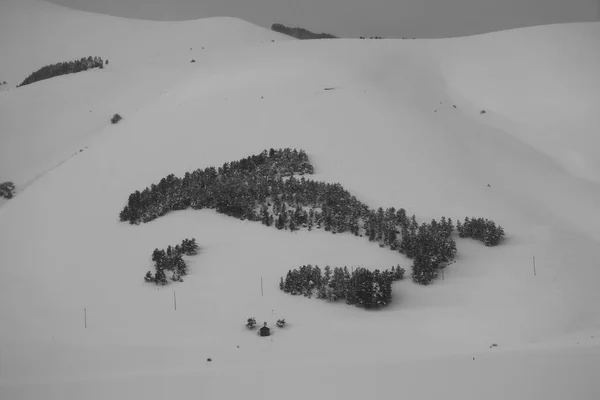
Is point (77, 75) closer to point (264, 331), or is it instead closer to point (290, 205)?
point (290, 205)

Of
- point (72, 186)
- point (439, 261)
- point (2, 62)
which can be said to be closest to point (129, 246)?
point (72, 186)

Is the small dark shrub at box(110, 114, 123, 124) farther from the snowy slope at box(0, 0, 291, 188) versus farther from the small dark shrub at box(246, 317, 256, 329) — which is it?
the small dark shrub at box(246, 317, 256, 329)

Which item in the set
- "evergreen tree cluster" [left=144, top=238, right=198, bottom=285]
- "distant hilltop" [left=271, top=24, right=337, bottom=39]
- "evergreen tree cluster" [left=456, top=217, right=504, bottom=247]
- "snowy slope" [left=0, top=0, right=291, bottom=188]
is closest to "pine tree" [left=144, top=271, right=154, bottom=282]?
"evergreen tree cluster" [left=144, top=238, right=198, bottom=285]

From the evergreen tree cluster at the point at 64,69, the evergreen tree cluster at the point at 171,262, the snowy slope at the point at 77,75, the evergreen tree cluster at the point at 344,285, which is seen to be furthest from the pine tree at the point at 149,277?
the evergreen tree cluster at the point at 64,69

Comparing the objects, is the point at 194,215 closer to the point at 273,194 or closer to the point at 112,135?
the point at 273,194

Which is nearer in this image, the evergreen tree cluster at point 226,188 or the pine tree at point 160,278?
the pine tree at point 160,278

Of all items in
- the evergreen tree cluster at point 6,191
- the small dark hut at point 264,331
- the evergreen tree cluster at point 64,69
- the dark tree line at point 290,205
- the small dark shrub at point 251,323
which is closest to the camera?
the small dark hut at point 264,331

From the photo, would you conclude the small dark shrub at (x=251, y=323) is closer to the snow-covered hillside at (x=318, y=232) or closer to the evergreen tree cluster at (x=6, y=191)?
the snow-covered hillside at (x=318, y=232)
